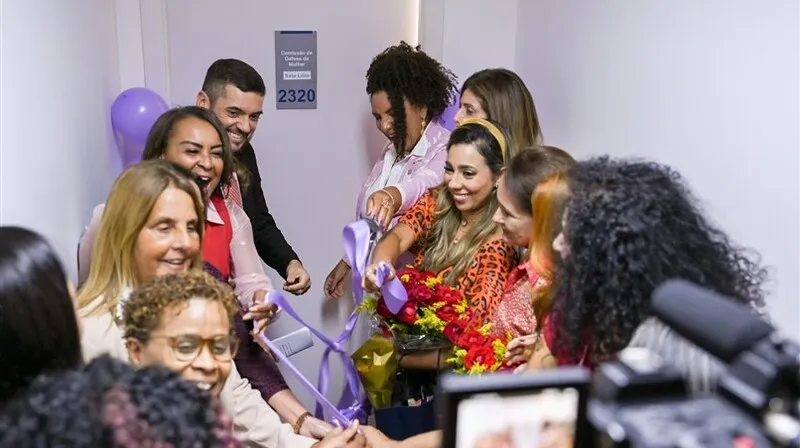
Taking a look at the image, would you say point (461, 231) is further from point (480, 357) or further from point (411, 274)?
point (480, 357)

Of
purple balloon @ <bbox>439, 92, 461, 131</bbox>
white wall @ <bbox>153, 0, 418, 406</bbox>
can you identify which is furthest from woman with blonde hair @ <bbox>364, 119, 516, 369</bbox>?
white wall @ <bbox>153, 0, 418, 406</bbox>

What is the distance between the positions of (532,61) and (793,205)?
159 cm

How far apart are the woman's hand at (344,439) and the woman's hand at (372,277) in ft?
1.33

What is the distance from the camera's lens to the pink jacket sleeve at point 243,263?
6.77 feet

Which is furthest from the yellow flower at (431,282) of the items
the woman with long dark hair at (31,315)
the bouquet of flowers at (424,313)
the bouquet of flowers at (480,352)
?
the woman with long dark hair at (31,315)

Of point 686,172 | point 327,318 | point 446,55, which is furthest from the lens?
point 327,318

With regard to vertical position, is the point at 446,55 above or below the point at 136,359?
above

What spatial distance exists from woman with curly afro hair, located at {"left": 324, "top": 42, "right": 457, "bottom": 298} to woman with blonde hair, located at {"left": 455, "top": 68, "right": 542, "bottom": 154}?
0.78 ft

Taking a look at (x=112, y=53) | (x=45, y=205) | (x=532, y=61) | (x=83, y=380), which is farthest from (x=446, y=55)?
(x=83, y=380)

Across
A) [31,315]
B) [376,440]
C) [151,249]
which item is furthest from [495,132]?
[31,315]

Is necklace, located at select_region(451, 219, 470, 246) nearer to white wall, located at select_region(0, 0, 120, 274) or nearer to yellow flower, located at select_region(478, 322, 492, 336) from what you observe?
yellow flower, located at select_region(478, 322, 492, 336)

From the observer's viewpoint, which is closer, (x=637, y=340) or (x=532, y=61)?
(x=637, y=340)

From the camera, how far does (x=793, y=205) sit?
1.32 meters

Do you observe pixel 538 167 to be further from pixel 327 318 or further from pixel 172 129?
pixel 327 318
